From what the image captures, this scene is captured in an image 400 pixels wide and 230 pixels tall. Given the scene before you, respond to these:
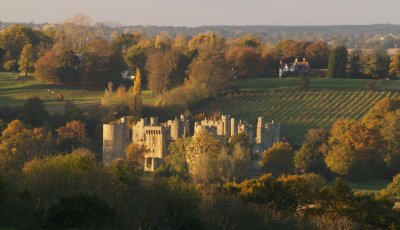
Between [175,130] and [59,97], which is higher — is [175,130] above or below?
below

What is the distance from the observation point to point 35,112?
58312 mm

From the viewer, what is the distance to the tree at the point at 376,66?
7831 centimetres

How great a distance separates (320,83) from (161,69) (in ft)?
36.0

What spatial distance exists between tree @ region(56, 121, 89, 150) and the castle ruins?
132 cm

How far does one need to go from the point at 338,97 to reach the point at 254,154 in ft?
56.7

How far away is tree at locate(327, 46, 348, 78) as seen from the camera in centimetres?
7800

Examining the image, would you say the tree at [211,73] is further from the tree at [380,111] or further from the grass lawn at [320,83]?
the tree at [380,111]

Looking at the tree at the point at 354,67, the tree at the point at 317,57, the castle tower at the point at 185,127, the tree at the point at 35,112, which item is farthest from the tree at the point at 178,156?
the tree at the point at 317,57

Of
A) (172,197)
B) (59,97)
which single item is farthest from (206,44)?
(172,197)

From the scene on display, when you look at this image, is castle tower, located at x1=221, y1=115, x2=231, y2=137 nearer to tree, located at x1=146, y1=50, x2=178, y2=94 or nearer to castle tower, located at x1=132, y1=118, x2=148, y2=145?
castle tower, located at x1=132, y1=118, x2=148, y2=145

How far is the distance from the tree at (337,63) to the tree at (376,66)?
1695mm

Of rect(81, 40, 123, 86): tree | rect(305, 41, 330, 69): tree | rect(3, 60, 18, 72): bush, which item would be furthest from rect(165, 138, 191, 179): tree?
rect(305, 41, 330, 69): tree

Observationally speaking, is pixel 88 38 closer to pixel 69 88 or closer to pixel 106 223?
pixel 69 88

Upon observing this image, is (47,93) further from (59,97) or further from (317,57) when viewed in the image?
(317,57)
